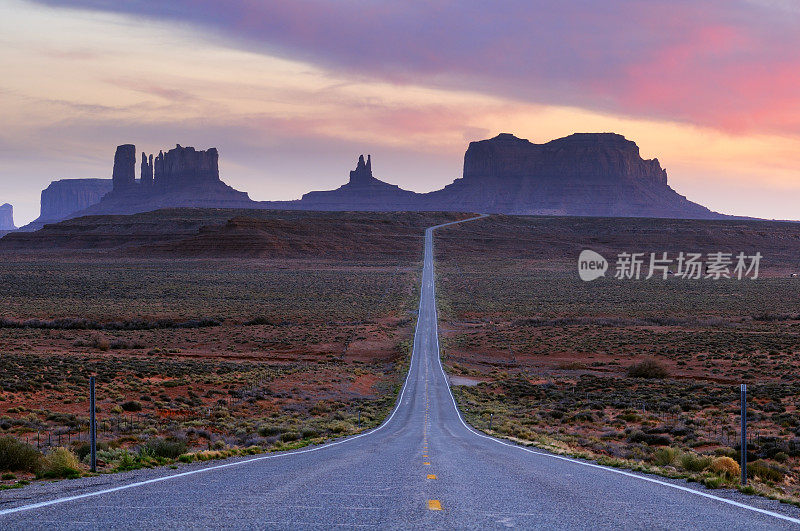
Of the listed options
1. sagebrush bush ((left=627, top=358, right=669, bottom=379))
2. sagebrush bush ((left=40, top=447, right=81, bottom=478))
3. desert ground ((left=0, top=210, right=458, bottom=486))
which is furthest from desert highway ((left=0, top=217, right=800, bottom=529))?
sagebrush bush ((left=627, top=358, right=669, bottom=379))

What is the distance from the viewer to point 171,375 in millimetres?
33906

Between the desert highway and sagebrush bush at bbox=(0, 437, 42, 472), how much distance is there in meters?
3.08

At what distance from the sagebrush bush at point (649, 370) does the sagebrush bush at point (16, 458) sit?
33.4 meters

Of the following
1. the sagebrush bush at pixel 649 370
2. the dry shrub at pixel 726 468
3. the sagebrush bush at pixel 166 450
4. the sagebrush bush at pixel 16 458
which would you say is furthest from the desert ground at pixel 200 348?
the sagebrush bush at pixel 649 370

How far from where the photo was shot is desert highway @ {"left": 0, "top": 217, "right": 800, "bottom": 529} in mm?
6477

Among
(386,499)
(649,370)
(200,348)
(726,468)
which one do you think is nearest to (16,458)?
(386,499)

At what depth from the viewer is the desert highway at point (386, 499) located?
6.48 meters

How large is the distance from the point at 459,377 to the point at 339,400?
10772mm

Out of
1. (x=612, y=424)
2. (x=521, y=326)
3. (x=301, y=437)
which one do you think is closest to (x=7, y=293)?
(x=521, y=326)

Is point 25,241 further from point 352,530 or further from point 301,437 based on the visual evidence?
point 352,530

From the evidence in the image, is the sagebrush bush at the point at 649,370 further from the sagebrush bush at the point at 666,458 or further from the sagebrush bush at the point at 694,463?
the sagebrush bush at the point at 694,463

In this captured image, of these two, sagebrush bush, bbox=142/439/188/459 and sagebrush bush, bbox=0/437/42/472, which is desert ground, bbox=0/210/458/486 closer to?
sagebrush bush, bbox=142/439/188/459

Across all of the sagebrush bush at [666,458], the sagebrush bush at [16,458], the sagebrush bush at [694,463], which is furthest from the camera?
the sagebrush bush at [666,458]

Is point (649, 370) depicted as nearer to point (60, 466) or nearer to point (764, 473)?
point (764, 473)
